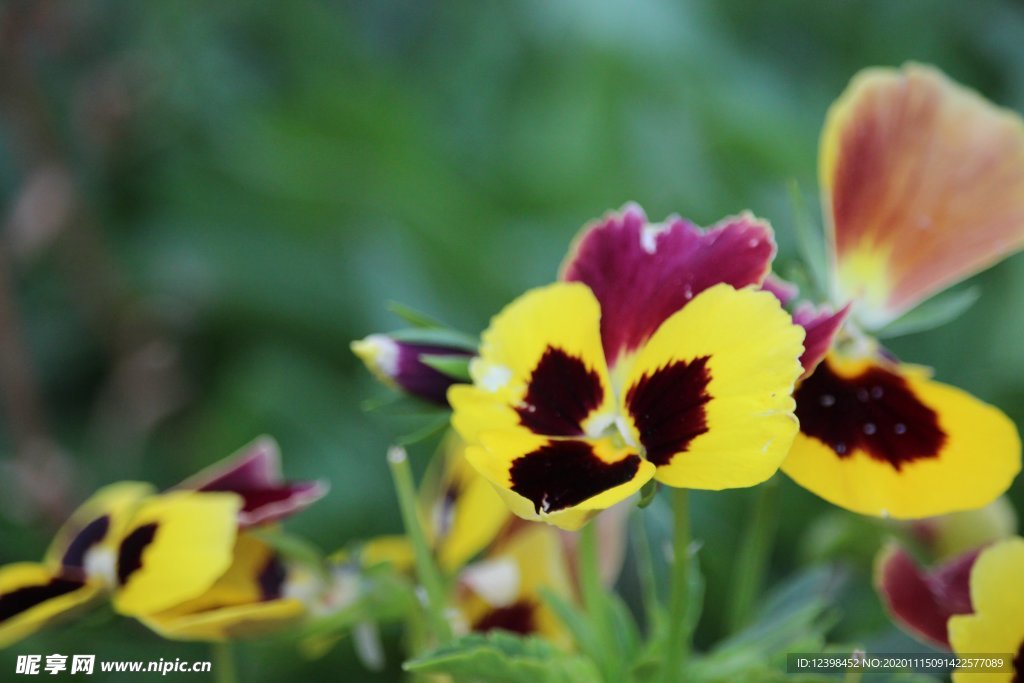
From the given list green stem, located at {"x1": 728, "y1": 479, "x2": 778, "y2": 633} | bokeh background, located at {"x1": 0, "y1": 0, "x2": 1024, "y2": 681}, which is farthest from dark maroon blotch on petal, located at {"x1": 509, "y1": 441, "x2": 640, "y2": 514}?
bokeh background, located at {"x1": 0, "y1": 0, "x2": 1024, "y2": 681}

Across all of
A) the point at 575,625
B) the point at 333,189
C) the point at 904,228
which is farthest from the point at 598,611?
the point at 333,189

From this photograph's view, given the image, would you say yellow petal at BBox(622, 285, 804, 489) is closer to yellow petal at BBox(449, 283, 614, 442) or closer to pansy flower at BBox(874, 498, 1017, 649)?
yellow petal at BBox(449, 283, 614, 442)

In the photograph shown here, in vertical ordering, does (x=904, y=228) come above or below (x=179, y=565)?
above

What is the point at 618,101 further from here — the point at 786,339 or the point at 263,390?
the point at 786,339

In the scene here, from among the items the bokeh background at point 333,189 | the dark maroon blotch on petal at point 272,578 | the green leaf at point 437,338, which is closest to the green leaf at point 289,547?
the dark maroon blotch on petal at point 272,578

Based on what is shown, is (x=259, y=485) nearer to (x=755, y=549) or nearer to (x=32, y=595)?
(x=32, y=595)
